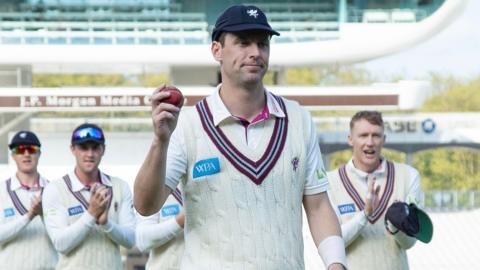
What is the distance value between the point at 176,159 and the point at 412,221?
304cm

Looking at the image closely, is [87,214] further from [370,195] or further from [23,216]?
[370,195]

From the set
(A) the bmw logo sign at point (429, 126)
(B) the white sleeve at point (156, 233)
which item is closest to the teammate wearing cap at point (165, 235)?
(B) the white sleeve at point (156, 233)

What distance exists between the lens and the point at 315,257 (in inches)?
839

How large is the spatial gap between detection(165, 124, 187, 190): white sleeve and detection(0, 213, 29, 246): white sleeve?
5125mm

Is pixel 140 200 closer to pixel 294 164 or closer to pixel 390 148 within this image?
pixel 294 164

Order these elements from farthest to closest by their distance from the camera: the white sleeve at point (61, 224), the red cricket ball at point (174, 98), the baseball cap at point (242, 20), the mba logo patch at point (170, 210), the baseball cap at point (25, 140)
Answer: the baseball cap at point (25, 140) < the mba logo patch at point (170, 210) < the white sleeve at point (61, 224) < the baseball cap at point (242, 20) < the red cricket ball at point (174, 98)

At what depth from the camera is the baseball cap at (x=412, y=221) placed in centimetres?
792

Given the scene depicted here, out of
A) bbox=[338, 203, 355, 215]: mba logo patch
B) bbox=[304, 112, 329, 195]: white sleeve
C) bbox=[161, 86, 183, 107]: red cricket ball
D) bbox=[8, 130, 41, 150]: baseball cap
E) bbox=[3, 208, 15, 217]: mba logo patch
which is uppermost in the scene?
bbox=[161, 86, 183, 107]: red cricket ball

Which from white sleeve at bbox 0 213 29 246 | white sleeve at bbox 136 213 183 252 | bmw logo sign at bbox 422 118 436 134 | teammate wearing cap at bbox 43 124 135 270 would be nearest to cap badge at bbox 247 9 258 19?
teammate wearing cap at bbox 43 124 135 270

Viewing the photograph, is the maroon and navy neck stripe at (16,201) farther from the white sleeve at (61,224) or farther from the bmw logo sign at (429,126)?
the bmw logo sign at (429,126)

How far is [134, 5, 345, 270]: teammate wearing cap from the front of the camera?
5289 millimetres

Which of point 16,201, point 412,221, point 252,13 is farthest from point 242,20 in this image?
point 16,201

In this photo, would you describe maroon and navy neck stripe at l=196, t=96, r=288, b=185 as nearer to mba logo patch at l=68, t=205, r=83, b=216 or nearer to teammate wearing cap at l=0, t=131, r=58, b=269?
mba logo patch at l=68, t=205, r=83, b=216

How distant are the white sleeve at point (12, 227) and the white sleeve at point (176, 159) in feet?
16.8
